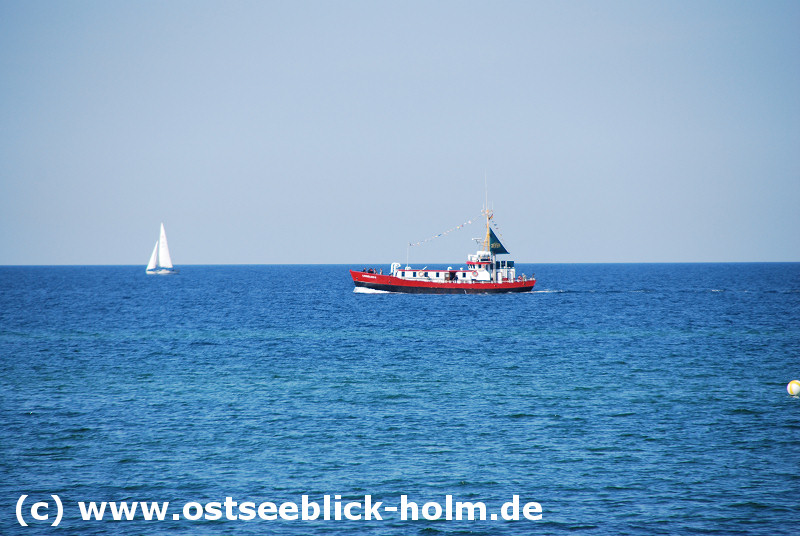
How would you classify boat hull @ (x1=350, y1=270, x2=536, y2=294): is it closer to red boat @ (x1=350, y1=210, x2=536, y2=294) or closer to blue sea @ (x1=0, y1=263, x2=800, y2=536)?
red boat @ (x1=350, y1=210, x2=536, y2=294)

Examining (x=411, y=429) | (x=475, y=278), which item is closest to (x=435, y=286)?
(x=475, y=278)

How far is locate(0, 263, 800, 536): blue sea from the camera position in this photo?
1978cm

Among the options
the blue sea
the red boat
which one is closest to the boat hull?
the red boat

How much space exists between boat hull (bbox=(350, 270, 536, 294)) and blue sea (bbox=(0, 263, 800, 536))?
39.5 meters

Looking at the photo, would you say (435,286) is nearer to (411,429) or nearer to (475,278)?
(475,278)

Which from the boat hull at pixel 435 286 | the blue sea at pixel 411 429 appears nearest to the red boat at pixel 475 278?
the boat hull at pixel 435 286

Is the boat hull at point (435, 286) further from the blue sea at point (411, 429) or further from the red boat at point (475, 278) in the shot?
the blue sea at point (411, 429)

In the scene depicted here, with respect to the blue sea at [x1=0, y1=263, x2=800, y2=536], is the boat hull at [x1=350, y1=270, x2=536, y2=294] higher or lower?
higher

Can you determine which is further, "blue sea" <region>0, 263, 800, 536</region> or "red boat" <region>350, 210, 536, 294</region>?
"red boat" <region>350, 210, 536, 294</region>

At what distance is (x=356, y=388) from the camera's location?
119 ft

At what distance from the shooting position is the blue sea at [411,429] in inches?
779

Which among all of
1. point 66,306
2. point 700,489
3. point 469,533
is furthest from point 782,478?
point 66,306

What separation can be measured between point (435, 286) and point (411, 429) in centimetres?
7274

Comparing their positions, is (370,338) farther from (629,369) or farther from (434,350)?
(629,369)
